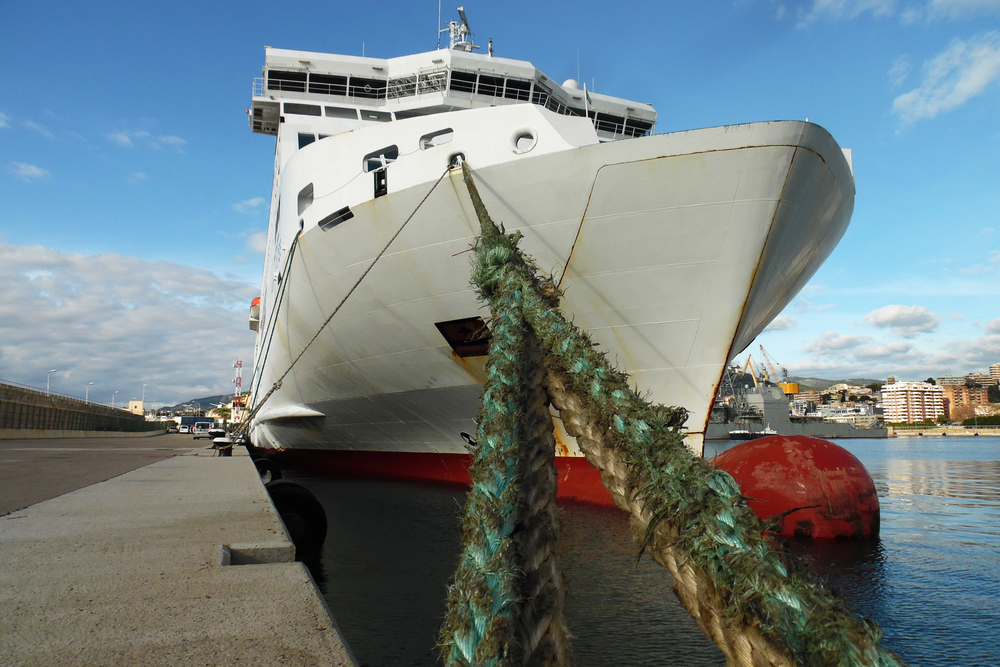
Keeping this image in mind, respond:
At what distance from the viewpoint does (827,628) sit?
1.10 metres

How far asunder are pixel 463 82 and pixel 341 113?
3.13 meters

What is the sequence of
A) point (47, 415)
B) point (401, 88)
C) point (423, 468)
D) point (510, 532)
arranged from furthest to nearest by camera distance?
1. point (47, 415)
2. point (401, 88)
3. point (423, 468)
4. point (510, 532)

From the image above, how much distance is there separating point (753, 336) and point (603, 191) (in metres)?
4.70

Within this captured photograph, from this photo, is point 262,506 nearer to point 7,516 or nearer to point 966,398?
point 7,516

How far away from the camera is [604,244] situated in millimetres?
7309

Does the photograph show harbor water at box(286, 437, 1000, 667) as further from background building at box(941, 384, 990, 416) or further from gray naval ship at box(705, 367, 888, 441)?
background building at box(941, 384, 990, 416)

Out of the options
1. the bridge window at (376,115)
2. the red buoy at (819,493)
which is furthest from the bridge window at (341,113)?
the red buoy at (819,493)

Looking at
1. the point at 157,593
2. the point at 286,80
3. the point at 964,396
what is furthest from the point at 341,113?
the point at 964,396

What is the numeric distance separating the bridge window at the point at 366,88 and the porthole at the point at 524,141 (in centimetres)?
683

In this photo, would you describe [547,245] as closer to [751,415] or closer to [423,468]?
[423,468]

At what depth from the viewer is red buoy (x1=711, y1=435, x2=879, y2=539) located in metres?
7.68

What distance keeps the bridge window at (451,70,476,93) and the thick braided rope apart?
1117cm

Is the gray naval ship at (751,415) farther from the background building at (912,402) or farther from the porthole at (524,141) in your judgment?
the background building at (912,402)

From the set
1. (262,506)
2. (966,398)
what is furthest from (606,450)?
(966,398)
